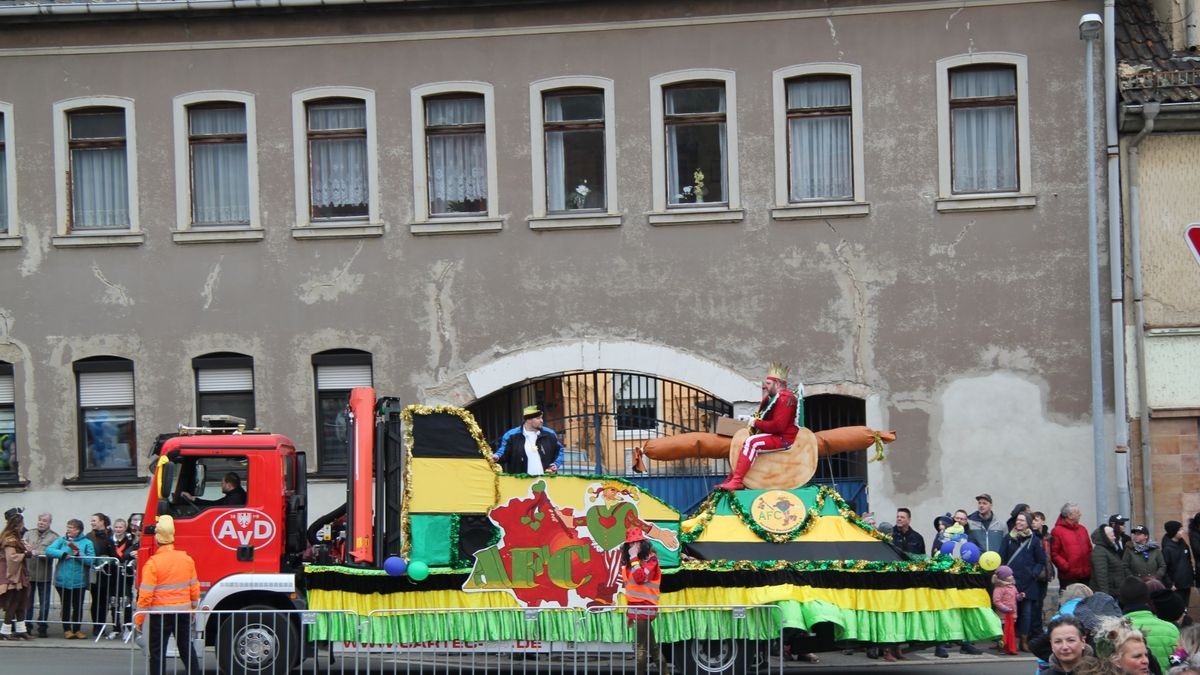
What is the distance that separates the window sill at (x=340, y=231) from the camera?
2119 centimetres

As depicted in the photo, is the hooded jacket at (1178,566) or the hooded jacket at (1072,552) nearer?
the hooded jacket at (1178,566)

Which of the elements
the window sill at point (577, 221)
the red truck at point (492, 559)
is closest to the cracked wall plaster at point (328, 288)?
the window sill at point (577, 221)

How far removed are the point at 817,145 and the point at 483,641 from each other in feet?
32.9

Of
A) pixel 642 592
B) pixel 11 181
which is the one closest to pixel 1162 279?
pixel 642 592

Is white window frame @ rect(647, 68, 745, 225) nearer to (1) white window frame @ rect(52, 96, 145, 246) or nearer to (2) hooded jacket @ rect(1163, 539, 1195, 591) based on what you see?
(2) hooded jacket @ rect(1163, 539, 1195, 591)

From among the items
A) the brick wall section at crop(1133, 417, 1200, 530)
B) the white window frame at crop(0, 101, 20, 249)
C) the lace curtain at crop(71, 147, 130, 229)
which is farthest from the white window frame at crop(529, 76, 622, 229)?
the brick wall section at crop(1133, 417, 1200, 530)

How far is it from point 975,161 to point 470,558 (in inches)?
405

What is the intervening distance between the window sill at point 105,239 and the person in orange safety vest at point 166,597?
8.87 m

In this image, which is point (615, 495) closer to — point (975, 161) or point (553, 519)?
point (553, 519)

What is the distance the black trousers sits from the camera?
43.8ft

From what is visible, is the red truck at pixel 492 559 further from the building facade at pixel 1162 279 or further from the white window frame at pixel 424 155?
the building facade at pixel 1162 279

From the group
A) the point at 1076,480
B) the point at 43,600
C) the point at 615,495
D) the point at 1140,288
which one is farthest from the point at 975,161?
the point at 43,600

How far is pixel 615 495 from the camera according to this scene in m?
14.0

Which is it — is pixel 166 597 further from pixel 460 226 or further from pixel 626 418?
pixel 460 226
